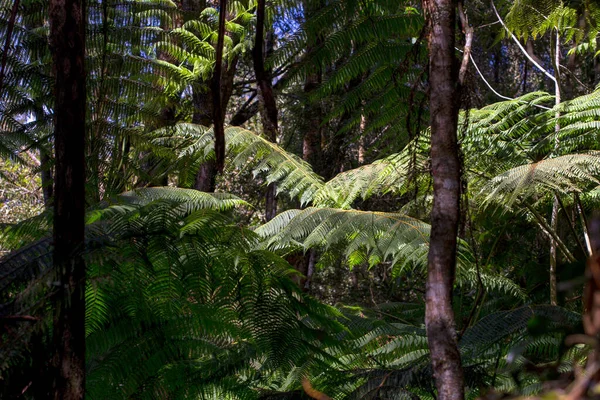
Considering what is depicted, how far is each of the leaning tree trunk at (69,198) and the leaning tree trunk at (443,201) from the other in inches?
31.3

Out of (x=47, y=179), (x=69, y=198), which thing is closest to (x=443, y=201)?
(x=69, y=198)

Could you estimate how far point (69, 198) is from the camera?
1372 mm

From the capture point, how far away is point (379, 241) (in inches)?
120

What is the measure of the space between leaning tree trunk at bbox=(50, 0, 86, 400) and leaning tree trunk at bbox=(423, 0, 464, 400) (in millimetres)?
794

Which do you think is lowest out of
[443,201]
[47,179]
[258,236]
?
[258,236]

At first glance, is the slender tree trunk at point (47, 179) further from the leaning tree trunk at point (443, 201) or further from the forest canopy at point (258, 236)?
the leaning tree trunk at point (443, 201)

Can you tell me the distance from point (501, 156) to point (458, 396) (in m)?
2.72

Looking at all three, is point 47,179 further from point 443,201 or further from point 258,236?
point 443,201

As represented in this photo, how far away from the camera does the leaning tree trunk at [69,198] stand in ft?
4.33

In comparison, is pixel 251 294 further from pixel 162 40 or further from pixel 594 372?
pixel 162 40

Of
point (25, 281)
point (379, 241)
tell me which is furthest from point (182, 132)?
point (25, 281)

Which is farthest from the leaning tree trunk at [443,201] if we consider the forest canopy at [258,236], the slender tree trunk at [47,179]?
the slender tree trunk at [47,179]

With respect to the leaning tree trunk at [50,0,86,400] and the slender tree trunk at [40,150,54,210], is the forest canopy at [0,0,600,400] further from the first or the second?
the slender tree trunk at [40,150,54,210]

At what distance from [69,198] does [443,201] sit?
0.87 metres
